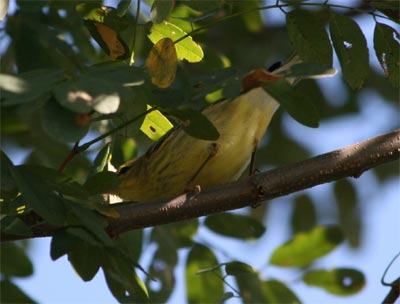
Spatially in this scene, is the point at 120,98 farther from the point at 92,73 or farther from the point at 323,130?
the point at 323,130

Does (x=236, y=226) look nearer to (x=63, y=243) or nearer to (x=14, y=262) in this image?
(x=14, y=262)

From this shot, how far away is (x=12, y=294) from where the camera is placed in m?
3.79

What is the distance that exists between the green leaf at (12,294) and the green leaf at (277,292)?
102 cm

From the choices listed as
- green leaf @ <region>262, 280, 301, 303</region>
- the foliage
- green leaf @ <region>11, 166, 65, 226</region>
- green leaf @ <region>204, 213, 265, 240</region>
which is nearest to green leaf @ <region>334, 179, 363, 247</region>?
the foliage

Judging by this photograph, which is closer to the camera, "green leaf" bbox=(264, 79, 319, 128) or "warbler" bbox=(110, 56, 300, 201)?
"green leaf" bbox=(264, 79, 319, 128)

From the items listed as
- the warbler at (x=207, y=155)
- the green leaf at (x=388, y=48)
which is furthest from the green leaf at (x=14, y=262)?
the green leaf at (x=388, y=48)

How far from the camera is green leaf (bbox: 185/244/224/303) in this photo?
398cm

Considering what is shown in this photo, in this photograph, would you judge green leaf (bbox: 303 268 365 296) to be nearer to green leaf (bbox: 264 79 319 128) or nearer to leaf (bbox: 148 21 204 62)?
leaf (bbox: 148 21 204 62)

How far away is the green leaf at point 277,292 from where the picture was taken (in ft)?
13.0

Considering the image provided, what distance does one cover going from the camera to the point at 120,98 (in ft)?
8.09

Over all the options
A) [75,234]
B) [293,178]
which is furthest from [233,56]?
[75,234]

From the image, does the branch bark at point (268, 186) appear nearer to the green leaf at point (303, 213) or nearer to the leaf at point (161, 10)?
the leaf at point (161, 10)

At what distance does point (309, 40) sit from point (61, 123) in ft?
3.72

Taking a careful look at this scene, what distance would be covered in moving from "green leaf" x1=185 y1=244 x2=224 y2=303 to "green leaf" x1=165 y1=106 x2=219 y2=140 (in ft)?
3.75
